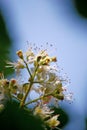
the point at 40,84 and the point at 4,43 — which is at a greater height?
the point at 4,43

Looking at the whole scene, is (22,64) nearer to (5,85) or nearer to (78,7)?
(5,85)

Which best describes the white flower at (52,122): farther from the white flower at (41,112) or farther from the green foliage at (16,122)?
the green foliage at (16,122)

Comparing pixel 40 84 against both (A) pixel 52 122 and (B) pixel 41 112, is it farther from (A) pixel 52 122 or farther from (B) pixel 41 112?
(B) pixel 41 112

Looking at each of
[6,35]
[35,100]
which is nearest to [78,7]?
[6,35]

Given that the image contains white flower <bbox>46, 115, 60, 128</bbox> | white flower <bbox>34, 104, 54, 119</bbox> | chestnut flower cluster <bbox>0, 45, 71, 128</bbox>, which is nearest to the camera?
white flower <bbox>34, 104, 54, 119</bbox>

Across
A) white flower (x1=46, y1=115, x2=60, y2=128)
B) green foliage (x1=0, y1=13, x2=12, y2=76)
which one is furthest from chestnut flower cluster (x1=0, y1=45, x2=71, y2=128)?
green foliage (x1=0, y1=13, x2=12, y2=76)

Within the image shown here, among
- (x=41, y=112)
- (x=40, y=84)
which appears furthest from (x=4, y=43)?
(x=40, y=84)

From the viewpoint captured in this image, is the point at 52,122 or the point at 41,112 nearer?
the point at 41,112

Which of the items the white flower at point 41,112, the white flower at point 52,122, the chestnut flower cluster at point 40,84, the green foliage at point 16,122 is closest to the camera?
the green foliage at point 16,122

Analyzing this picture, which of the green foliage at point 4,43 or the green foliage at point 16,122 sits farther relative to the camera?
the green foliage at point 4,43

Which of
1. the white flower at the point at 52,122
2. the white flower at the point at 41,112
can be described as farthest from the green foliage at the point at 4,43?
the white flower at the point at 52,122

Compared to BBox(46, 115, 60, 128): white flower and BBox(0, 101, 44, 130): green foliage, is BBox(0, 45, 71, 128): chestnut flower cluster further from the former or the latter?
BBox(0, 101, 44, 130): green foliage
